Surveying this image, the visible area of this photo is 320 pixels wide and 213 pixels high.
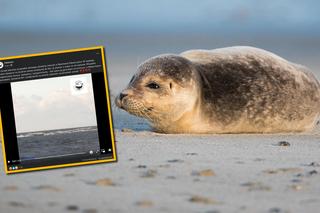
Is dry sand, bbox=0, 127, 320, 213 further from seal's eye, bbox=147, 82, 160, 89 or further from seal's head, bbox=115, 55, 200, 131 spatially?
seal's eye, bbox=147, 82, 160, 89

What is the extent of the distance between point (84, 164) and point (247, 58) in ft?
12.2

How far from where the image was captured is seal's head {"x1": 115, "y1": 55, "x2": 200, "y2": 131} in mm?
7438

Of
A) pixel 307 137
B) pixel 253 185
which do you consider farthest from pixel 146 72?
pixel 253 185

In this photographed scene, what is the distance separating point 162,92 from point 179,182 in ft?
9.56

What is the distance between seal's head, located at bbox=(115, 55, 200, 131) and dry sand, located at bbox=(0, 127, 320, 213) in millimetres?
897

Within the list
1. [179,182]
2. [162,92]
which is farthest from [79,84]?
[162,92]

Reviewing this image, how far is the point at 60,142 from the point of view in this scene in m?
5.54

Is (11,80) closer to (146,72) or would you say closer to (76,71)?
(76,71)

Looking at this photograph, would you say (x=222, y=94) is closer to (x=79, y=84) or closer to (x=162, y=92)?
(x=162, y=92)

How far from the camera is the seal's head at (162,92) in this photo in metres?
7.44

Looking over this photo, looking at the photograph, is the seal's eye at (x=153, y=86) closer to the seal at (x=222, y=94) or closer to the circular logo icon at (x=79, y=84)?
the seal at (x=222, y=94)

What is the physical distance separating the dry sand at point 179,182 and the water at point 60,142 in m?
0.28

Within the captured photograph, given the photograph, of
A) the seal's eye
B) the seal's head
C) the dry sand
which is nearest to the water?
the dry sand

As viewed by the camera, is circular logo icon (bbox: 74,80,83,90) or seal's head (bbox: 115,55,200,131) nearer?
circular logo icon (bbox: 74,80,83,90)
